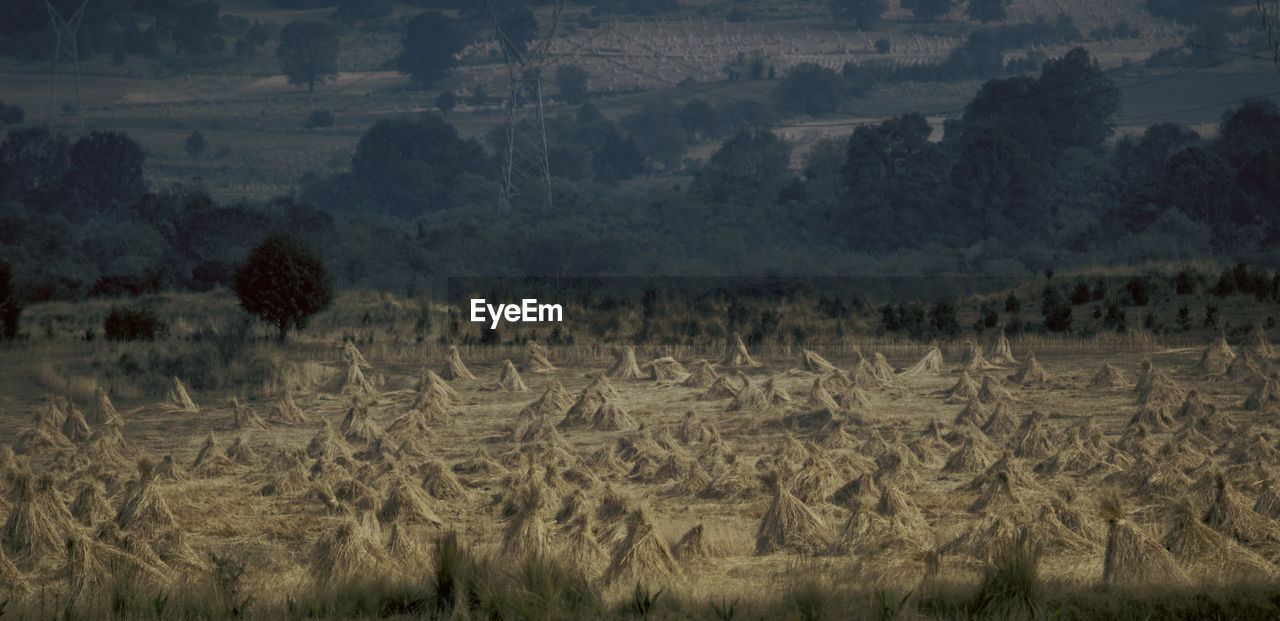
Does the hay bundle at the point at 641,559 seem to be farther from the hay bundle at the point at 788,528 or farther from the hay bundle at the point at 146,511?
the hay bundle at the point at 146,511

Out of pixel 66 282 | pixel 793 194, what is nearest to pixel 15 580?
pixel 66 282

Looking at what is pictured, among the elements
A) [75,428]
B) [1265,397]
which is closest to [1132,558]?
[1265,397]

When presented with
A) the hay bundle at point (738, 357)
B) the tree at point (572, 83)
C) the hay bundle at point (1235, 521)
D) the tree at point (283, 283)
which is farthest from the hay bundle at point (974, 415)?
the tree at point (572, 83)

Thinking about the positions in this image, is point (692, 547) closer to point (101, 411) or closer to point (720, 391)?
point (720, 391)

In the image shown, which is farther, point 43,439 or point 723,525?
point 43,439

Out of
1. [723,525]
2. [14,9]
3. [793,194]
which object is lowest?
[723,525]

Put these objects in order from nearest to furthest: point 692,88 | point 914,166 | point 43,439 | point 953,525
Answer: point 953,525 < point 43,439 < point 914,166 < point 692,88

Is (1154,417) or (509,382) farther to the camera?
(509,382)

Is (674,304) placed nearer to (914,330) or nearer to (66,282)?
(914,330)
